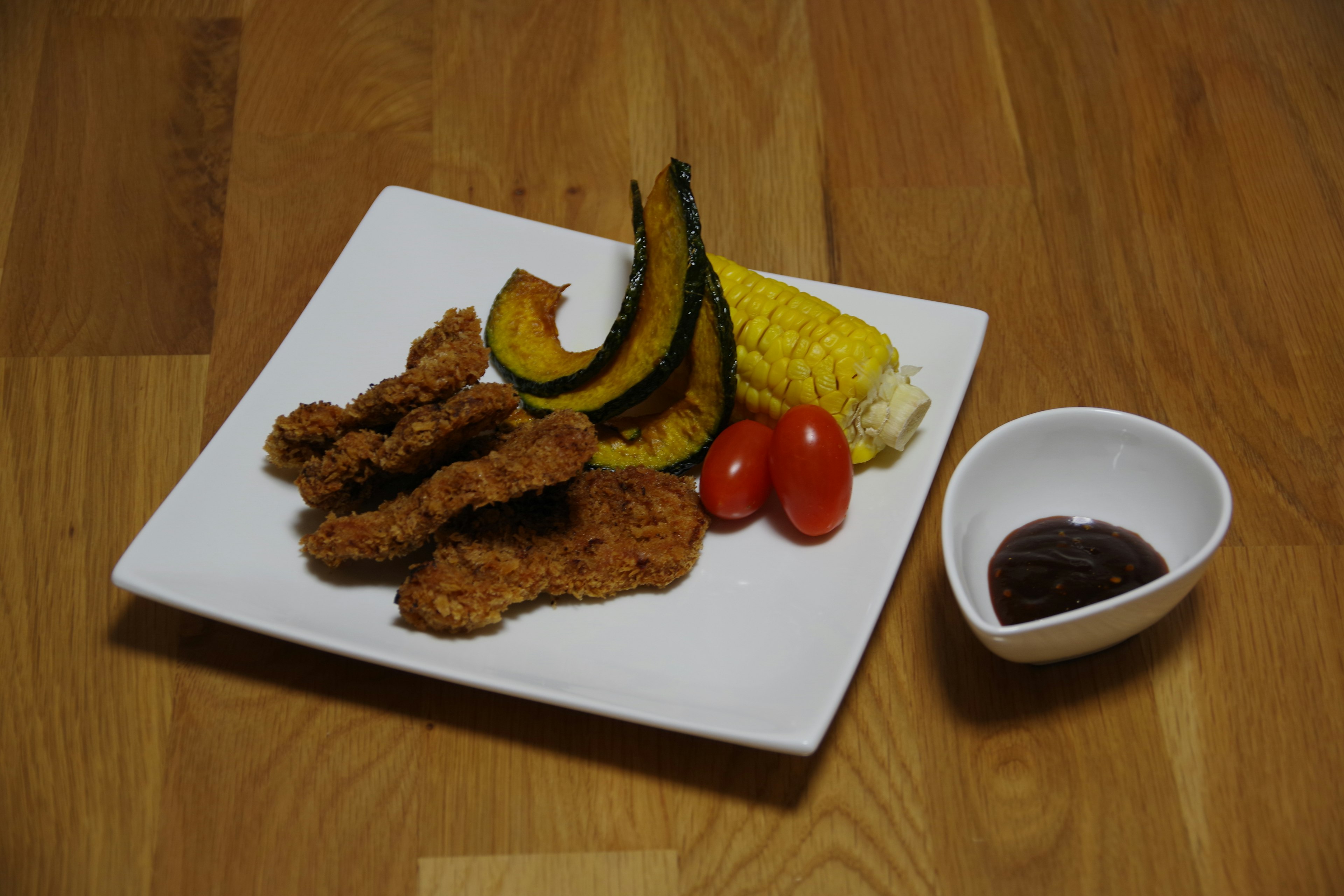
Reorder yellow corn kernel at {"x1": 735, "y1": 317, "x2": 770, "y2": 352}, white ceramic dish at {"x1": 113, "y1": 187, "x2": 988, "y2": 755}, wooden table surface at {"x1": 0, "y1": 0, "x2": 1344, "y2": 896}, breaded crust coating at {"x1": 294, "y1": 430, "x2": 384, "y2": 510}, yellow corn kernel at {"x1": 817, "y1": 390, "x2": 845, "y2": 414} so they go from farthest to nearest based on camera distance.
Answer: yellow corn kernel at {"x1": 735, "y1": 317, "x2": 770, "y2": 352}, yellow corn kernel at {"x1": 817, "y1": 390, "x2": 845, "y2": 414}, breaded crust coating at {"x1": 294, "y1": 430, "x2": 384, "y2": 510}, wooden table surface at {"x1": 0, "y1": 0, "x2": 1344, "y2": 896}, white ceramic dish at {"x1": 113, "y1": 187, "x2": 988, "y2": 755}

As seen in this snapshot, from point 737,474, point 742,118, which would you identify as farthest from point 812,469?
point 742,118

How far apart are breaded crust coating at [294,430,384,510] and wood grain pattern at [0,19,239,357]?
1187mm

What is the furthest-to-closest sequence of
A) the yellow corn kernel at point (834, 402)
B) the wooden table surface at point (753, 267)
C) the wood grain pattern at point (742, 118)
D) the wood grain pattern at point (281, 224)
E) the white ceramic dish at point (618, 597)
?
the wood grain pattern at point (742, 118) < the wood grain pattern at point (281, 224) < the yellow corn kernel at point (834, 402) < the wooden table surface at point (753, 267) < the white ceramic dish at point (618, 597)

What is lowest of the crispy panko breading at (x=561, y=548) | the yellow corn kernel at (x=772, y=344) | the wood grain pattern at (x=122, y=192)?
the wood grain pattern at (x=122, y=192)

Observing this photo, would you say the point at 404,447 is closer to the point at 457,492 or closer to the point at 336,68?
the point at 457,492

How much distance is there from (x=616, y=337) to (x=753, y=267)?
1026 millimetres

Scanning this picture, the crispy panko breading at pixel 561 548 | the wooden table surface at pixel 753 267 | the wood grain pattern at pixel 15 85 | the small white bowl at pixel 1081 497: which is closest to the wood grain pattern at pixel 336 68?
the wooden table surface at pixel 753 267

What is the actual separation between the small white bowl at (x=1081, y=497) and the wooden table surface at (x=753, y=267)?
10.6 inches

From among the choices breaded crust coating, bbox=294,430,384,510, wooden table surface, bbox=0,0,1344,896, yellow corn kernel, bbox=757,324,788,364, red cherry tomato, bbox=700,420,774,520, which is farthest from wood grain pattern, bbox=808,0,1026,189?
breaded crust coating, bbox=294,430,384,510

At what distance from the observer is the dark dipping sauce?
2.46 meters

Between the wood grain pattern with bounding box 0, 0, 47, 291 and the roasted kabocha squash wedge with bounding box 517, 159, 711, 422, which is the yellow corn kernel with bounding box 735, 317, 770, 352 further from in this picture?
the wood grain pattern with bounding box 0, 0, 47, 291

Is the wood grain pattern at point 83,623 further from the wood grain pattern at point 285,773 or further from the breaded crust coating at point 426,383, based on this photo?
the breaded crust coating at point 426,383

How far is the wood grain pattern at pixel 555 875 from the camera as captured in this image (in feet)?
7.82

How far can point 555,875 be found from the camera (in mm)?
2402
